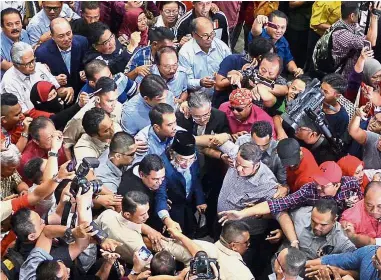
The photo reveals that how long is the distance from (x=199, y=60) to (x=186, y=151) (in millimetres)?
1611

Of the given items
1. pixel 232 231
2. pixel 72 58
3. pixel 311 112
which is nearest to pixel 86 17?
pixel 72 58

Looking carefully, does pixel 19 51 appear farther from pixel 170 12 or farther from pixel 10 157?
pixel 170 12

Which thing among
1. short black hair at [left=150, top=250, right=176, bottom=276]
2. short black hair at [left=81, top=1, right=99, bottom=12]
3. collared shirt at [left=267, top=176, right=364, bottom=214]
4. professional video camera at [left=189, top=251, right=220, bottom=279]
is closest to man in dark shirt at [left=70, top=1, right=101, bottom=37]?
short black hair at [left=81, top=1, right=99, bottom=12]

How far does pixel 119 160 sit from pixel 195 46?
1.76m

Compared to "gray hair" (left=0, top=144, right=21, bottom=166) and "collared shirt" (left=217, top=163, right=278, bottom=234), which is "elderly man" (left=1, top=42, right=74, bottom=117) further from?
"collared shirt" (left=217, top=163, right=278, bottom=234)

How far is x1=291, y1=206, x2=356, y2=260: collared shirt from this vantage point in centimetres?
457

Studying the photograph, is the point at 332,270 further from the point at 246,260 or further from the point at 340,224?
the point at 246,260

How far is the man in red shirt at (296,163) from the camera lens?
194 inches

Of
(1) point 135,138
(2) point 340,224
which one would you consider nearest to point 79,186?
(1) point 135,138

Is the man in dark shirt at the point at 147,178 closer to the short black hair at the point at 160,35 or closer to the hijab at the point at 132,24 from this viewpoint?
the short black hair at the point at 160,35

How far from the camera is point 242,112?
213 inches

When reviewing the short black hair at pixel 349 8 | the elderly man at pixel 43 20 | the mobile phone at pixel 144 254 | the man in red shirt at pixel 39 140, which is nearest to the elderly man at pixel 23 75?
the man in red shirt at pixel 39 140

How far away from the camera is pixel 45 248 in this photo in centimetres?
430

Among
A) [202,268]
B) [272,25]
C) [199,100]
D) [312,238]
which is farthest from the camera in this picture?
[272,25]
